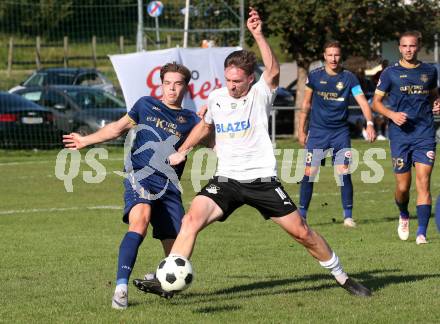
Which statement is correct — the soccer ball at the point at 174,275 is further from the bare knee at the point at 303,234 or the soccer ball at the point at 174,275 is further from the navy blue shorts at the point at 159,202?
the bare knee at the point at 303,234

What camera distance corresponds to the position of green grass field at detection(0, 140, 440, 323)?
739 centimetres

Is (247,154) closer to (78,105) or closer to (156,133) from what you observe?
(156,133)

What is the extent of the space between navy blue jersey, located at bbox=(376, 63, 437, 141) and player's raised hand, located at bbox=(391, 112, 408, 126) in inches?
11.6

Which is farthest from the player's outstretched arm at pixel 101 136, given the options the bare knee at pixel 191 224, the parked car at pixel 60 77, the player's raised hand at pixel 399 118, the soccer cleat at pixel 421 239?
the parked car at pixel 60 77

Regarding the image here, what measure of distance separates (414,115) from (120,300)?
496 cm

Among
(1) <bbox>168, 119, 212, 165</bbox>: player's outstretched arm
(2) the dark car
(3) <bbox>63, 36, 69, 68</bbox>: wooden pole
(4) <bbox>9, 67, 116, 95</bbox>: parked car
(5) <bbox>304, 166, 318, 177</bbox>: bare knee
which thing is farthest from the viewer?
(3) <bbox>63, 36, 69, 68</bbox>: wooden pole

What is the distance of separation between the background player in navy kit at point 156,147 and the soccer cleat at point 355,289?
4.42ft

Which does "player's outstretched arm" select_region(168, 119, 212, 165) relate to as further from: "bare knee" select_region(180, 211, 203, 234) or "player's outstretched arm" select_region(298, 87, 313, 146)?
"player's outstretched arm" select_region(298, 87, 313, 146)

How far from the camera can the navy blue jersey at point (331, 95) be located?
1293 centimetres

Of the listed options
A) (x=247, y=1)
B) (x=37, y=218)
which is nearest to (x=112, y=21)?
(x=247, y=1)

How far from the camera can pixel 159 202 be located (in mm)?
8039

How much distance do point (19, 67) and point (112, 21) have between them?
971 cm

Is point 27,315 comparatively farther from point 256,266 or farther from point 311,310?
point 256,266

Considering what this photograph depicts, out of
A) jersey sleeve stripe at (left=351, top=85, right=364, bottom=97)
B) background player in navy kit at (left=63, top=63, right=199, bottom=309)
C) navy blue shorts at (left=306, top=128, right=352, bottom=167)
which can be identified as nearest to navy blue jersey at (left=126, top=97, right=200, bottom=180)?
background player in navy kit at (left=63, top=63, right=199, bottom=309)
